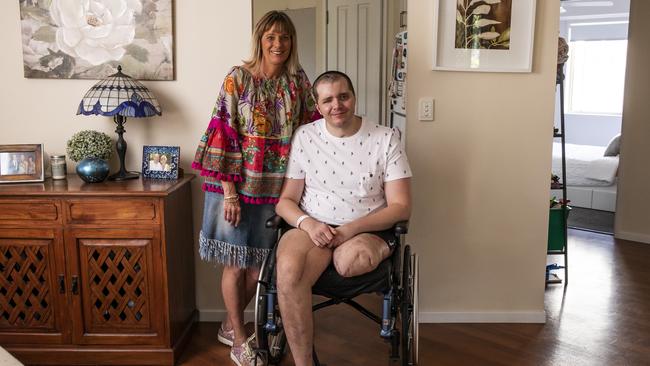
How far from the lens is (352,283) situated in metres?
2.28

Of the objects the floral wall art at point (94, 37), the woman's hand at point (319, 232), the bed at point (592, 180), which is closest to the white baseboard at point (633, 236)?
the bed at point (592, 180)

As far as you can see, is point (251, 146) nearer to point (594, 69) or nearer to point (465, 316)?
point (465, 316)

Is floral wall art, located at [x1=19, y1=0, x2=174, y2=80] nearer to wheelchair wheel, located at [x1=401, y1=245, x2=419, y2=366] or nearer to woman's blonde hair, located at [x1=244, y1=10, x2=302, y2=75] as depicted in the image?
woman's blonde hair, located at [x1=244, y1=10, x2=302, y2=75]

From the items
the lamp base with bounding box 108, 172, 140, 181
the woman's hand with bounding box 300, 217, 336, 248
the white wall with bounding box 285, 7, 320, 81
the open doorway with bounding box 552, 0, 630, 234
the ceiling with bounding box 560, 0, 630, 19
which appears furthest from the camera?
the open doorway with bounding box 552, 0, 630, 234

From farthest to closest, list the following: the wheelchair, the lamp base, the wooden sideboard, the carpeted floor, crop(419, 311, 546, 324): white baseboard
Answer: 1. the carpeted floor
2. crop(419, 311, 546, 324): white baseboard
3. the lamp base
4. the wooden sideboard
5. the wheelchair

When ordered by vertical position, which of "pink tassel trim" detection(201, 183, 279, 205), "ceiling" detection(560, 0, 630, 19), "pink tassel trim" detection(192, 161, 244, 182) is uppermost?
"ceiling" detection(560, 0, 630, 19)

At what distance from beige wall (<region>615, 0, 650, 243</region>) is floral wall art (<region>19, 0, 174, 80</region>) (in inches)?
137

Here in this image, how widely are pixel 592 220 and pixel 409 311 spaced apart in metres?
3.77

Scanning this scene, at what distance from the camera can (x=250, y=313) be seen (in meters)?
3.16

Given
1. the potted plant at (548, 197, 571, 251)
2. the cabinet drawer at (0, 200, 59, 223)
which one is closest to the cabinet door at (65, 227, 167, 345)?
the cabinet drawer at (0, 200, 59, 223)

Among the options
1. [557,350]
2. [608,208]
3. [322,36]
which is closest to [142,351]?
[557,350]

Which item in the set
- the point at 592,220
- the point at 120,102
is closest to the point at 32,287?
the point at 120,102

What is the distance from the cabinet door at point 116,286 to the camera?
2.62m

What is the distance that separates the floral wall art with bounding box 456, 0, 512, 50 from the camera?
2924 mm
